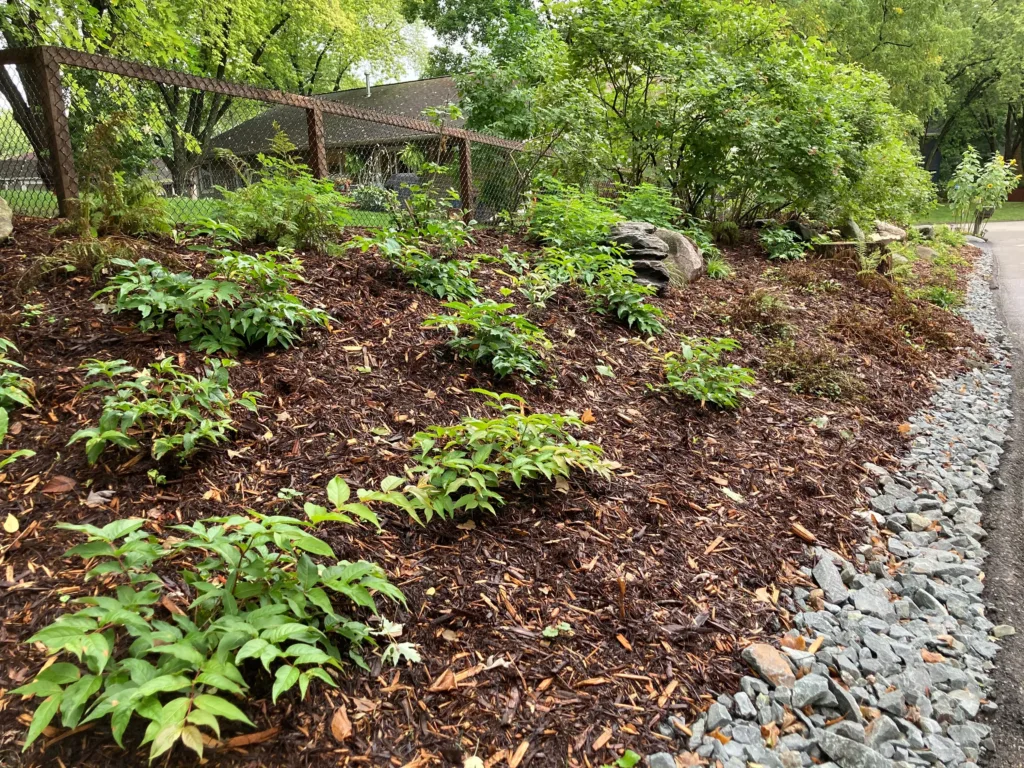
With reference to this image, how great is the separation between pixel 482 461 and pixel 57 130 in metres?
3.59

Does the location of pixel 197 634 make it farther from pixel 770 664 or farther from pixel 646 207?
pixel 646 207

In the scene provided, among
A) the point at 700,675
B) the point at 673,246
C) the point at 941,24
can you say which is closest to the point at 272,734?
the point at 700,675

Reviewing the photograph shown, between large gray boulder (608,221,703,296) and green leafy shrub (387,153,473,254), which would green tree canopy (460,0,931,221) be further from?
green leafy shrub (387,153,473,254)

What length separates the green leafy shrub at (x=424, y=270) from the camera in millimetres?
4188

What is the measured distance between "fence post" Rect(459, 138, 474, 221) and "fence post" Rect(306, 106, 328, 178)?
5.69 ft

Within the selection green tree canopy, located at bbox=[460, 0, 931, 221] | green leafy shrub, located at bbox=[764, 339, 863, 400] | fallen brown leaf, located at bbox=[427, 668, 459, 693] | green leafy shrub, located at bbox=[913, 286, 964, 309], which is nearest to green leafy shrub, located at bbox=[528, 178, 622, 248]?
green tree canopy, located at bbox=[460, 0, 931, 221]

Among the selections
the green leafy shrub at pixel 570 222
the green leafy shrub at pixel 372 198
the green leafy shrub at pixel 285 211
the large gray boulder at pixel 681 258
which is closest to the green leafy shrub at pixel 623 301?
the green leafy shrub at pixel 570 222

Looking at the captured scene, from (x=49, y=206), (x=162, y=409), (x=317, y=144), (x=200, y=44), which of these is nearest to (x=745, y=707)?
(x=162, y=409)

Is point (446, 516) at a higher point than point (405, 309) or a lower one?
lower

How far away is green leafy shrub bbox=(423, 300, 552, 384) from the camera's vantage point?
3449mm

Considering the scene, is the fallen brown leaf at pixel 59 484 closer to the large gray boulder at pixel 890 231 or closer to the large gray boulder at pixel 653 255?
the large gray boulder at pixel 653 255

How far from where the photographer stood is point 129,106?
310 inches

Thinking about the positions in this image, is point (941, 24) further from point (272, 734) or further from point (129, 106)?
point (272, 734)

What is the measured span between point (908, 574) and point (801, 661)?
1001mm
